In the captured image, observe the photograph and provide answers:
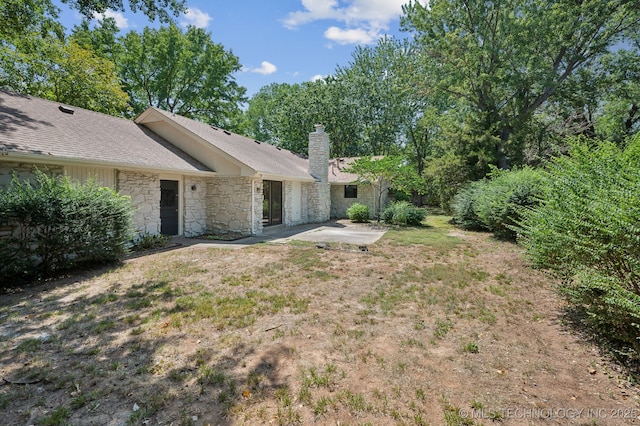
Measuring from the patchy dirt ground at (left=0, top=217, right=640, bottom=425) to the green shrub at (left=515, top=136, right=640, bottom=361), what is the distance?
46 centimetres

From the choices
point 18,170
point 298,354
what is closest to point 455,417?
point 298,354

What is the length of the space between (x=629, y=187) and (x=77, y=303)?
730cm

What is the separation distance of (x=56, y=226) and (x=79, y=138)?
375 cm

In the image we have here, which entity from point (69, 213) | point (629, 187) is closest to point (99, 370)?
point (69, 213)

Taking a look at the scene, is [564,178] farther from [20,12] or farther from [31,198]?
[20,12]

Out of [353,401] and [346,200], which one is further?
[346,200]

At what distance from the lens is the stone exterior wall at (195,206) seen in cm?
1098

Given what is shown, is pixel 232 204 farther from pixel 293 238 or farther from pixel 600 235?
pixel 600 235

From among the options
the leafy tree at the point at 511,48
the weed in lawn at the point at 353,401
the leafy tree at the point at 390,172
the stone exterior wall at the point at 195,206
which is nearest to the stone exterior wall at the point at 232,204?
the stone exterior wall at the point at 195,206

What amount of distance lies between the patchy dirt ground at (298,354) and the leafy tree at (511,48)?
15196 mm

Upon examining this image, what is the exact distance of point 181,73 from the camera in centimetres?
2575

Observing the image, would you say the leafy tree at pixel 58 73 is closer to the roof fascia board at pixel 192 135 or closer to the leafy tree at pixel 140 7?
the roof fascia board at pixel 192 135

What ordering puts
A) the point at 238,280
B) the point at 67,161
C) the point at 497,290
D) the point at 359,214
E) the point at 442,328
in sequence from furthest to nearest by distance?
the point at 359,214, the point at 67,161, the point at 238,280, the point at 497,290, the point at 442,328

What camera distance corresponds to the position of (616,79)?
1752cm
